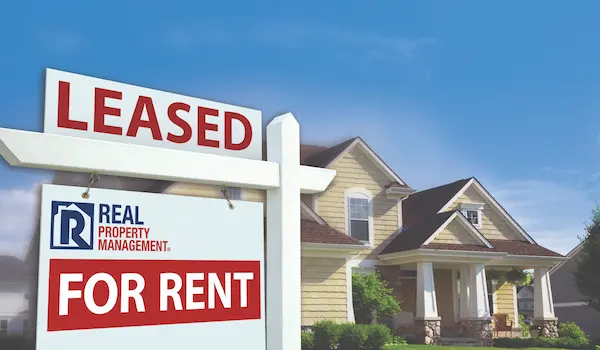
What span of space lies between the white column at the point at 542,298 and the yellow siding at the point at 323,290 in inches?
426

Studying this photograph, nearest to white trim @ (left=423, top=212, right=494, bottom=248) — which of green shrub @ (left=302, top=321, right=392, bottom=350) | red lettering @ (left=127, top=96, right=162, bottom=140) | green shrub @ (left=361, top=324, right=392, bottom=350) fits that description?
green shrub @ (left=361, top=324, right=392, bottom=350)

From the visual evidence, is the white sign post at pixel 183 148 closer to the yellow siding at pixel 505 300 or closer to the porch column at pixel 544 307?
the porch column at pixel 544 307

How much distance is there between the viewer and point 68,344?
3.48 metres

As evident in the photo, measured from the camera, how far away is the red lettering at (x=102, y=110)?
3.80 m

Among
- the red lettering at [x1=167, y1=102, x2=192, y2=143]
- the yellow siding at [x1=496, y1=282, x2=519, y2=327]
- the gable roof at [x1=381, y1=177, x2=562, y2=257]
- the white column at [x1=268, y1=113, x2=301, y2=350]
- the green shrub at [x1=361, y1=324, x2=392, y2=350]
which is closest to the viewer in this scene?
the red lettering at [x1=167, y1=102, x2=192, y2=143]

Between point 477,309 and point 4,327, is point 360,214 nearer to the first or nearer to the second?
point 477,309

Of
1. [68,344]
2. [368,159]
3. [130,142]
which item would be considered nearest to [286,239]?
[130,142]

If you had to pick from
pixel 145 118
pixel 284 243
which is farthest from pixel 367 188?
pixel 145 118

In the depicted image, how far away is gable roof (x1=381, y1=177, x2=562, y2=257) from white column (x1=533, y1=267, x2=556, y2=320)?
0.93 metres

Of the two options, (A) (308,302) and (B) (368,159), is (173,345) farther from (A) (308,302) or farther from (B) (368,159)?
(B) (368,159)

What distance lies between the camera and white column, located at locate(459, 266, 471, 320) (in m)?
25.9

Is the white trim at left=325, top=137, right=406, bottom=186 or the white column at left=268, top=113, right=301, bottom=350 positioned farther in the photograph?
the white trim at left=325, top=137, right=406, bottom=186

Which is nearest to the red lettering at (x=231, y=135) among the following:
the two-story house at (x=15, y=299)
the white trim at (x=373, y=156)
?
the two-story house at (x=15, y=299)

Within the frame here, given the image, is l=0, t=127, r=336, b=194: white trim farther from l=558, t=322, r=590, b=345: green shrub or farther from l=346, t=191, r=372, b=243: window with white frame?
l=558, t=322, r=590, b=345: green shrub
